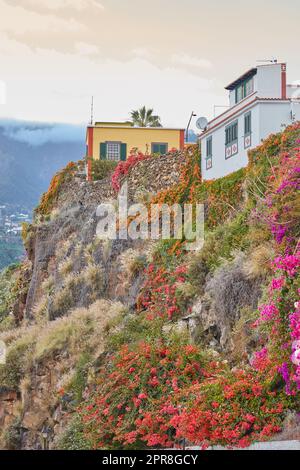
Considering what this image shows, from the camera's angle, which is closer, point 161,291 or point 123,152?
point 161,291

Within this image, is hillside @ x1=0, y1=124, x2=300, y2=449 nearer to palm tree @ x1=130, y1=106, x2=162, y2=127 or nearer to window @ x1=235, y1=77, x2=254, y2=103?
window @ x1=235, y1=77, x2=254, y2=103

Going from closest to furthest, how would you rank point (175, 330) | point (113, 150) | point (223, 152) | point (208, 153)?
point (175, 330) < point (223, 152) < point (208, 153) < point (113, 150)

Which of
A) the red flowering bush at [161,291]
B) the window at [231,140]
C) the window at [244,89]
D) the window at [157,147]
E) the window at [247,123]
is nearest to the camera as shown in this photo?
the red flowering bush at [161,291]

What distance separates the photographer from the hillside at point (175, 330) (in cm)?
1855

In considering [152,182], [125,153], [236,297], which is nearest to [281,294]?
[236,297]

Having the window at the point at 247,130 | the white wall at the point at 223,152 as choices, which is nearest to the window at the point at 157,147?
the white wall at the point at 223,152

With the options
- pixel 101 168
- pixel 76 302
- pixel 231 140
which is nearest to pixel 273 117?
pixel 231 140

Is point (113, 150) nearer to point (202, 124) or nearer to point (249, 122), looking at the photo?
point (202, 124)

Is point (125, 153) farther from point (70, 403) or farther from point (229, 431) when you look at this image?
point (229, 431)

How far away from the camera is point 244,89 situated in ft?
122

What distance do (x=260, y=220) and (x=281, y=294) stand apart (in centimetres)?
485

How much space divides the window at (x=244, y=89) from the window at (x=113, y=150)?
398 inches

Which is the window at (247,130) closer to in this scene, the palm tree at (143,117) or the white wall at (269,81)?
the white wall at (269,81)

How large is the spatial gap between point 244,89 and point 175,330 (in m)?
15.7
